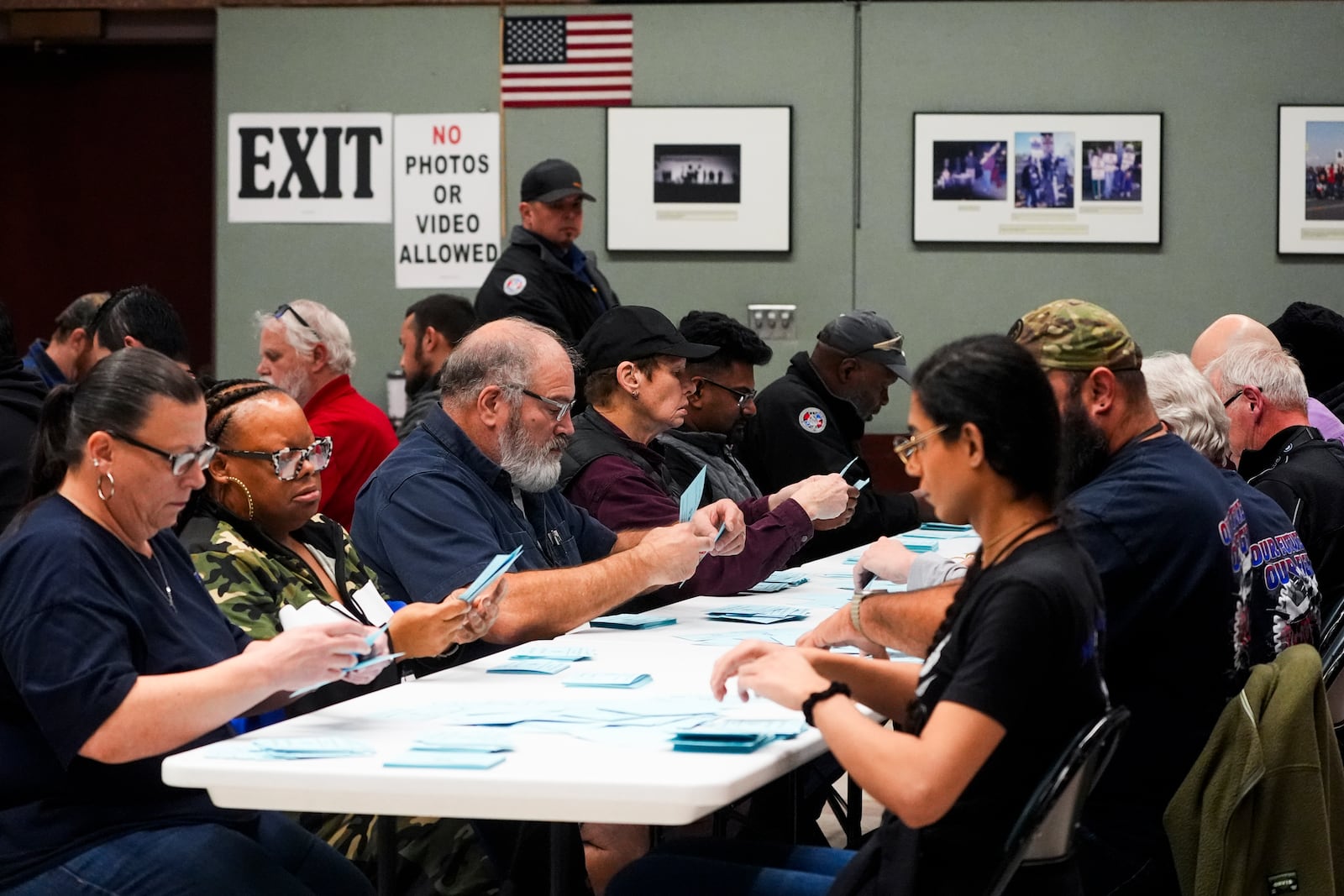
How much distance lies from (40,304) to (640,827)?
6.41 m

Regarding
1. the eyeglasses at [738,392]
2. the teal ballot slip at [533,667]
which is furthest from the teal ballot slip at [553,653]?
the eyeglasses at [738,392]

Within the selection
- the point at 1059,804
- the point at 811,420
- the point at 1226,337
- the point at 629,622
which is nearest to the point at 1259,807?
the point at 1059,804

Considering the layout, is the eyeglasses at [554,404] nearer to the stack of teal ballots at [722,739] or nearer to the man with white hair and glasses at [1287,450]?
the stack of teal ballots at [722,739]

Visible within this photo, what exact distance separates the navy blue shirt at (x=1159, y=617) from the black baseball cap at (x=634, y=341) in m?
1.80

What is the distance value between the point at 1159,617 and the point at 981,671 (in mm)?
901

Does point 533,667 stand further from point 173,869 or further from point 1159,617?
point 1159,617

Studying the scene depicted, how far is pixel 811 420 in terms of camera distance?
5.71m

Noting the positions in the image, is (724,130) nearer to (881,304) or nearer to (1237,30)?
(881,304)

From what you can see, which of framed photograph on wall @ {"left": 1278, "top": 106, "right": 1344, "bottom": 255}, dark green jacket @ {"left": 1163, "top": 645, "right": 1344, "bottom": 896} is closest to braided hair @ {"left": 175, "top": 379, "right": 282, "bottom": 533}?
dark green jacket @ {"left": 1163, "top": 645, "right": 1344, "bottom": 896}

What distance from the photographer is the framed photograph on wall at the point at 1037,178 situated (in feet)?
24.8

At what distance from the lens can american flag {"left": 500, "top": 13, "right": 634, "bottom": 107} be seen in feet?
25.1

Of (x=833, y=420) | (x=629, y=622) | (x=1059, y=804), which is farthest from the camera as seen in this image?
(x=833, y=420)

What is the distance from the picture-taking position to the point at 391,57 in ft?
25.6

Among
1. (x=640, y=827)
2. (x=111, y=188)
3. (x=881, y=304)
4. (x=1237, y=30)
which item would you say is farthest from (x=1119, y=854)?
(x=111, y=188)
